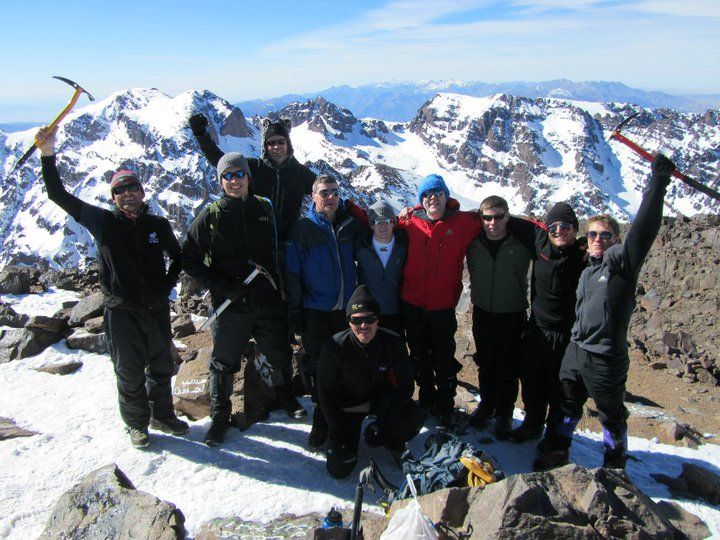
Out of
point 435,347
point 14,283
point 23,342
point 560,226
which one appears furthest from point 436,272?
point 14,283

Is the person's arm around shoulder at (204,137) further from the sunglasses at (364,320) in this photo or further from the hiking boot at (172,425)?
the hiking boot at (172,425)

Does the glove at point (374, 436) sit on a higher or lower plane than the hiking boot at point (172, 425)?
higher

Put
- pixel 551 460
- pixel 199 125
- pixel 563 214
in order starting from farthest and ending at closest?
pixel 199 125, pixel 551 460, pixel 563 214

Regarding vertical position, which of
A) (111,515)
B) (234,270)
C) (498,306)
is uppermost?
(234,270)

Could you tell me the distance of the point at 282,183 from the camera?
321 inches

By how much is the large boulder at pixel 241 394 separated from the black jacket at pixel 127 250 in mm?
1678

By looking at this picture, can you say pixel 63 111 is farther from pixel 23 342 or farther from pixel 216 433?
pixel 23 342

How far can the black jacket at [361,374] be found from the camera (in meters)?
6.57

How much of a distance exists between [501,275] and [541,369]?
1472 millimetres

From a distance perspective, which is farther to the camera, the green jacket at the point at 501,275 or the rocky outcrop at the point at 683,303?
the rocky outcrop at the point at 683,303

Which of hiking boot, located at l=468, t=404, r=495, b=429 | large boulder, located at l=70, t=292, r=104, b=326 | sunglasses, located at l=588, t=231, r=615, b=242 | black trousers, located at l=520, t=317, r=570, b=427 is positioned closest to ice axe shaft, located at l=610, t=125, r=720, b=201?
sunglasses, located at l=588, t=231, r=615, b=242

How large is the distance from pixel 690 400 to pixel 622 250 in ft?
25.9

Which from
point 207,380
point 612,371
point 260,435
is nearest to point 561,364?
point 612,371

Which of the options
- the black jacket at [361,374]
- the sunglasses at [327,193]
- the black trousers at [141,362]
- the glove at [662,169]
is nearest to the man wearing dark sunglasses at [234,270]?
the black trousers at [141,362]
